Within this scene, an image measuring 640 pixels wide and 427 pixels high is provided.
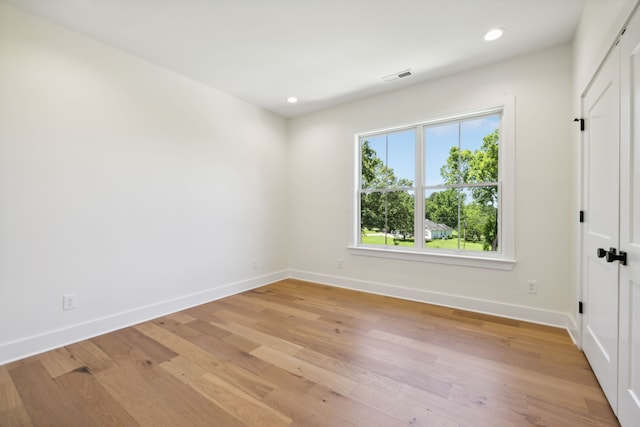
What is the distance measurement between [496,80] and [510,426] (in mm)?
3067

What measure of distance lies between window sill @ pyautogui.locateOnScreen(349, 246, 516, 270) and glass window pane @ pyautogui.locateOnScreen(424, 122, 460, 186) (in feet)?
2.89

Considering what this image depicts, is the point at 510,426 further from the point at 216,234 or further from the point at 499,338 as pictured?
the point at 216,234

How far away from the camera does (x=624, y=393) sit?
139 centimetres

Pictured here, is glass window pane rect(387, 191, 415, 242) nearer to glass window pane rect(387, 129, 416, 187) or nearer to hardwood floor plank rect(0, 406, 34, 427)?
glass window pane rect(387, 129, 416, 187)

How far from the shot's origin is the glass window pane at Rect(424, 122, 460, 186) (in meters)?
3.28

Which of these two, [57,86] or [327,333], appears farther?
[327,333]

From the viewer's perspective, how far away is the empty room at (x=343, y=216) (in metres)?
1.61

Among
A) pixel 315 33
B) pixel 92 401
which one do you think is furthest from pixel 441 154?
pixel 92 401

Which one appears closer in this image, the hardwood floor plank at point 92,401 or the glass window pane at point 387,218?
the hardwood floor plank at point 92,401

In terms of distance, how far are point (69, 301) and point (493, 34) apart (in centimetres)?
439

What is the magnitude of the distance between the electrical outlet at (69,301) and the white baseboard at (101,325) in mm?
166

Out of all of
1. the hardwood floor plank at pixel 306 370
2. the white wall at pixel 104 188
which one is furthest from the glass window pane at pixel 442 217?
the white wall at pixel 104 188

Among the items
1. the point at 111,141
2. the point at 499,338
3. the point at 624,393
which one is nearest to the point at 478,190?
the point at 499,338

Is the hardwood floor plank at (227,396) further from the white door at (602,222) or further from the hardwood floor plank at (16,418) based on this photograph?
the white door at (602,222)
